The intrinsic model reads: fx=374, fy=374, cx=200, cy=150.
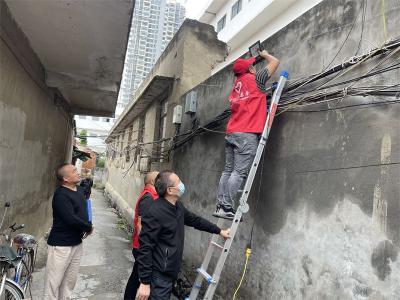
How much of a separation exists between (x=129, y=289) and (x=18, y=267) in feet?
3.82

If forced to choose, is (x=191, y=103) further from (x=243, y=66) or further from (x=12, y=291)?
(x=12, y=291)

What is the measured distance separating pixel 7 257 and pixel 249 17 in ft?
63.2

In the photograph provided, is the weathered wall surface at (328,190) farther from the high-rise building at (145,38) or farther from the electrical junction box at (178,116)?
the high-rise building at (145,38)

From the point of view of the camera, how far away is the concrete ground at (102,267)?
5289 millimetres

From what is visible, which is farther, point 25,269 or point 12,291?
point 25,269

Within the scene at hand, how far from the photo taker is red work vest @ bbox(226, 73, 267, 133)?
134 inches

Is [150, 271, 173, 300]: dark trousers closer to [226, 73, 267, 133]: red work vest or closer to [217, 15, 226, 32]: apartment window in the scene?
[226, 73, 267, 133]: red work vest

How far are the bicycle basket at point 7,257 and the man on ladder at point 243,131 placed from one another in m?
1.93

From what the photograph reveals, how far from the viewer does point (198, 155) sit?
19.2ft

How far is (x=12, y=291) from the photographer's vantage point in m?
3.52

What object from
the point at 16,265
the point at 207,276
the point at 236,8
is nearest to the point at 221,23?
the point at 236,8

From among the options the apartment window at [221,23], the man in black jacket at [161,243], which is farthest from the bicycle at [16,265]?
the apartment window at [221,23]

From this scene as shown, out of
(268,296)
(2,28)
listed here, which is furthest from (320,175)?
(2,28)

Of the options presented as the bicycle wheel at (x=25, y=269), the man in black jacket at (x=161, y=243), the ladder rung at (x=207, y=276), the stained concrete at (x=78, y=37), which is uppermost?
the stained concrete at (x=78, y=37)
